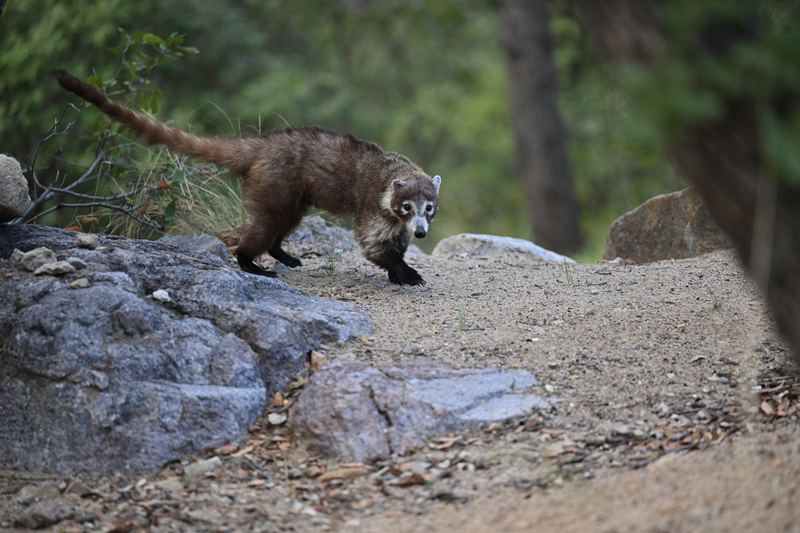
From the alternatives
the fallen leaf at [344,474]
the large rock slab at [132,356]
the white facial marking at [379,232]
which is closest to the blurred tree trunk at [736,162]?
the fallen leaf at [344,474]

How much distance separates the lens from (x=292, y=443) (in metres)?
3.21

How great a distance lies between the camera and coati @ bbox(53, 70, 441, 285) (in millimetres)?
5348

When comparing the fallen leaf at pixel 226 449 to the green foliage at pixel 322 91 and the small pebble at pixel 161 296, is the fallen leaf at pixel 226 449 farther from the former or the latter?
the green foliage at pixel 322 91

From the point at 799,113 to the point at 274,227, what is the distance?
164 inches

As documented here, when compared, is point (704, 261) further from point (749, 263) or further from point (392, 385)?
point (749, 263)

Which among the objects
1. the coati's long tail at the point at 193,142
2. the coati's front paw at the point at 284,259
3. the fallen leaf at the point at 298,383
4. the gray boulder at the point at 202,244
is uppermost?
the coati's long tail at the point at 193,142

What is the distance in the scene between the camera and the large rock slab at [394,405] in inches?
122

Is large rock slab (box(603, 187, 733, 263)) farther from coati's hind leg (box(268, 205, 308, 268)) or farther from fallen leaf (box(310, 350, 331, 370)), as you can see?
fallen leaf (box(310, 350, 331, 370))

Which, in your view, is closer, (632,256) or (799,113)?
(799,113)

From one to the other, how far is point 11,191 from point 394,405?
2.51 m

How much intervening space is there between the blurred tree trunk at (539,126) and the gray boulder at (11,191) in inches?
306

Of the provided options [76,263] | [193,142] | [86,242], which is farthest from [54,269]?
[193,142]

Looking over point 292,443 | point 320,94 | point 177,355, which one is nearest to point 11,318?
point 177,355

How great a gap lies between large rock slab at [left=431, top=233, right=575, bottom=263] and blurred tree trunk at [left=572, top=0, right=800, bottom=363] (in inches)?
176
